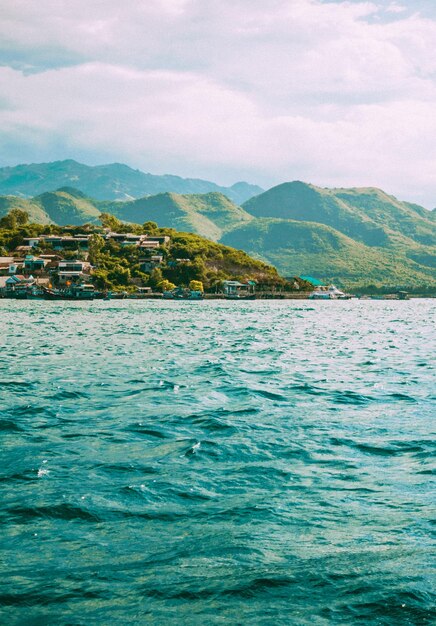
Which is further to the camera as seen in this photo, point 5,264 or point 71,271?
point 5,264

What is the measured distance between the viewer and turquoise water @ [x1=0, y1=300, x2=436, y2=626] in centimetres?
685

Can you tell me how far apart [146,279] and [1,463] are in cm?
17762

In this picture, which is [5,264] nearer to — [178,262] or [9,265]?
[9,265]

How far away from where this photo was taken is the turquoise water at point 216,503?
6.85 meters

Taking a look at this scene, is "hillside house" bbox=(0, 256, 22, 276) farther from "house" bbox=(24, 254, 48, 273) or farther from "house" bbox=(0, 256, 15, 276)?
"house" bbox=(24, 254, 48, 273)

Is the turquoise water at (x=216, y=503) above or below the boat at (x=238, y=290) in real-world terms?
below

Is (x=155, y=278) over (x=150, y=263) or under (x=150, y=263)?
under

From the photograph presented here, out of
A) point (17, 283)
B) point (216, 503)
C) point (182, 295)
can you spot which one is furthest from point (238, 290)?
point (216, 503)

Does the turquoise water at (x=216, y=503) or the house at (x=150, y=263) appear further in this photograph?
the house at (x=150, y=263)

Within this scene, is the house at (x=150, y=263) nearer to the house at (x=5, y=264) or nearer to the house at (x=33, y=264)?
the house at (x=33, y=264)

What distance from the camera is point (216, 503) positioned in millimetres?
9922

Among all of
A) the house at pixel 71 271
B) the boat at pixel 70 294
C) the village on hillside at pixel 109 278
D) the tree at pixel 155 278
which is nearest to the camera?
the boat at pixel 70 294

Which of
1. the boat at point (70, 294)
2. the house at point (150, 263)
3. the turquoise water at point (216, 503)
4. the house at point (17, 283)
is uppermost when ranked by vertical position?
the house at point (150, 263)

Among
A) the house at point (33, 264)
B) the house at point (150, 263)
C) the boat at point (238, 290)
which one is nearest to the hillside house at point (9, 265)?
the house at point (33, 264)
